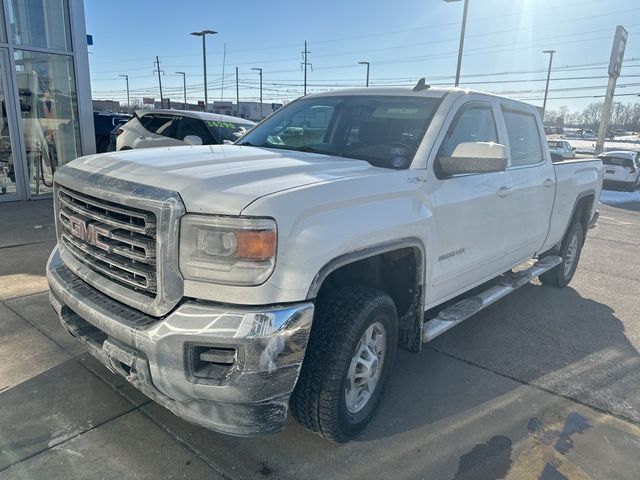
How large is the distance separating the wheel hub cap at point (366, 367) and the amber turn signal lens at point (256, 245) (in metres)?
0.82

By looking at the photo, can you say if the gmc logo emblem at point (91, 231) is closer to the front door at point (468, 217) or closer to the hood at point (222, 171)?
the hood at point (222, 171)

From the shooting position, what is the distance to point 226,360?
2.17 m

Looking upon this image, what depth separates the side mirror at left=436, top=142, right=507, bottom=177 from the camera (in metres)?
3.17

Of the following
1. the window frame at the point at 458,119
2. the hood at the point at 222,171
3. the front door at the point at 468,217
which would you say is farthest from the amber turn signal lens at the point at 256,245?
the window frame at the point at 458,119

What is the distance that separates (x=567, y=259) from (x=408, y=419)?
155 inches

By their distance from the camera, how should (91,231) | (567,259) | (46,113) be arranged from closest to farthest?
(91,231)
(567,259)
(46,113)

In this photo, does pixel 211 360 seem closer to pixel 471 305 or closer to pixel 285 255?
pixel 285 255

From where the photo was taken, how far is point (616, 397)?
11.7 ft

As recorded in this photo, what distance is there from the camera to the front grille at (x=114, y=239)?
2330 mm

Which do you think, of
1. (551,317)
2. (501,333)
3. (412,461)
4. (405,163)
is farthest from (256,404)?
(551,317)

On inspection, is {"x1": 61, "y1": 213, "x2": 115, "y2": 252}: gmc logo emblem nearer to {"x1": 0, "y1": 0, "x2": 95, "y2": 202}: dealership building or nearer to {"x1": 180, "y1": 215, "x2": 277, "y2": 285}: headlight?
{"x1": 180, "y1": 215, "x2": 277, "y2": 285}: headlight

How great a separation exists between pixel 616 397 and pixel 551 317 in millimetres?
1596

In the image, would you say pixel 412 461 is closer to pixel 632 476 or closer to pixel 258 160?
pixel 632 476

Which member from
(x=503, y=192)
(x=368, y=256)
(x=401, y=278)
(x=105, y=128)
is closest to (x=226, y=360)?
(x=368, y=256)
